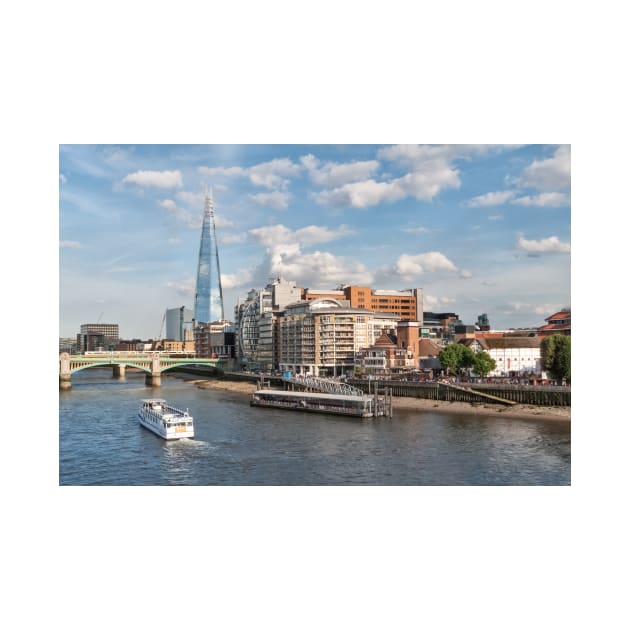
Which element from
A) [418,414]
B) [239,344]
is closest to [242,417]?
[418,414]

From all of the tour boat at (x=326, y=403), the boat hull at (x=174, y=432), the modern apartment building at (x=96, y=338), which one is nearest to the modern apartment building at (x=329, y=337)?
the tour boat at (x=326, y=403)

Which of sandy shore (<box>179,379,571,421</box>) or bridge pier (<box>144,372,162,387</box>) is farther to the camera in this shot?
bridge pier (<box>144,372,162,387</box>)

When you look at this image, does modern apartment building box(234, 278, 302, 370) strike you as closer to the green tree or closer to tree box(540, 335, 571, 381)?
the green tree

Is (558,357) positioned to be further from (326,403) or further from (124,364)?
(124,364)

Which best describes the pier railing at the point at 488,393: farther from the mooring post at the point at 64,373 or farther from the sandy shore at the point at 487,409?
the mooring post at the point at 64,373

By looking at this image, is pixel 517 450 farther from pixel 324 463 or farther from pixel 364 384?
pixel 364 384

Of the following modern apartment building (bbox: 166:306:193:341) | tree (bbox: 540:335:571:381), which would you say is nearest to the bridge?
tree (bbox: 540:335:571:381)
